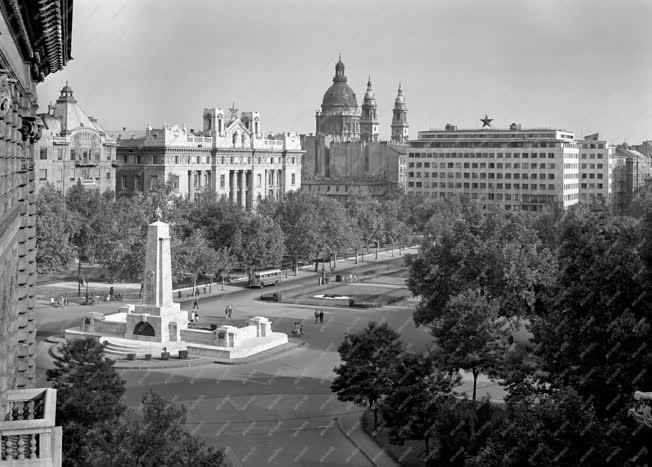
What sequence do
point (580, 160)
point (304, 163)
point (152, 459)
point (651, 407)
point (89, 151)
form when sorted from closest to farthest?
point (651, 407) → point (152, 459) → point (89, 151) → point (580, 160) → point (304, 163)

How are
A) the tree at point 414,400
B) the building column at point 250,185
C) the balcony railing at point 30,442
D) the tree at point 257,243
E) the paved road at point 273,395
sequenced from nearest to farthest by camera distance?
the balcony railing at point 30,442 → the tree at point 414,400 → the paved road at point 273,395 → the tree at point 257,243 → the building column at point 250,185

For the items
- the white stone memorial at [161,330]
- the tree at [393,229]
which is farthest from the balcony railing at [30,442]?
the tree at [393,229]

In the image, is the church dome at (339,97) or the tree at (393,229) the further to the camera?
the church dome at (339,97)

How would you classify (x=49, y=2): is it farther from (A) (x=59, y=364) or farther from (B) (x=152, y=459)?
(A) (x=59, y=364)

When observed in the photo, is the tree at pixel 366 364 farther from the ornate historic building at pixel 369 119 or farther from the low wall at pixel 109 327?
the ornate historic building at pixel 369 119

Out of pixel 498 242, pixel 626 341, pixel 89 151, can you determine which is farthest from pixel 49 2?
pixel 89 151
